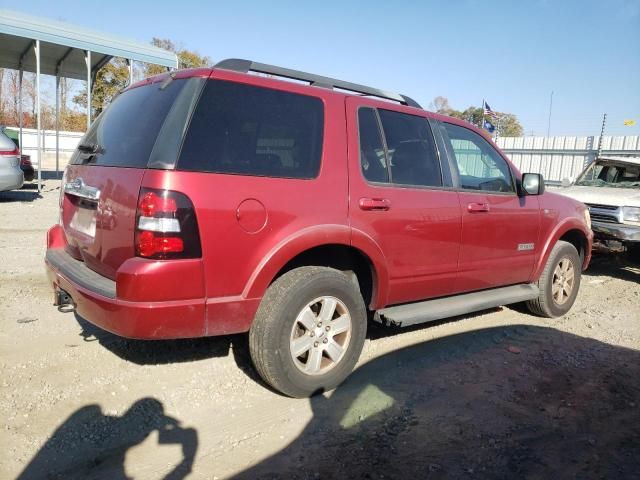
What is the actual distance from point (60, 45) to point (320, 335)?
13.3 metres

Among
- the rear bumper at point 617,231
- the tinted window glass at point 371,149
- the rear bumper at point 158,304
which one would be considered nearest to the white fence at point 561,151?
the rear bumper at point 617,231

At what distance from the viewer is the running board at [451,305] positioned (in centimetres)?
374

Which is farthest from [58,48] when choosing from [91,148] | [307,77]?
[307,77]

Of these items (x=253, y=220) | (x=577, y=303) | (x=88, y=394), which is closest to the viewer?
(x=253, y=220)

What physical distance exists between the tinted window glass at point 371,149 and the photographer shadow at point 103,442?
2034 mm

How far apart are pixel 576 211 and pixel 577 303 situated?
1277 mm

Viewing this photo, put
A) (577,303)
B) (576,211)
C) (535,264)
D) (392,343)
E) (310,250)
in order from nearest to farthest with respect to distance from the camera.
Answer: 1. (310,250)
2. (392,343)
3. (535,264)
4. (576,211)
5. (577,303)

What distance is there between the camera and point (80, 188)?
3.32 meters

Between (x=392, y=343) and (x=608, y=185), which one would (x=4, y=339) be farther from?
(x=608, y=185)

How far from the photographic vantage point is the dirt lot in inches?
103

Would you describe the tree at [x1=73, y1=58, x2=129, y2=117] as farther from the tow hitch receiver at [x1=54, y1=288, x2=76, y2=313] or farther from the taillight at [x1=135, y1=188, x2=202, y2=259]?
the taillight at [x1=135, y1=188, x2=202, y2=259]

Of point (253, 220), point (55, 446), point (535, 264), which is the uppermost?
point (253, 220)

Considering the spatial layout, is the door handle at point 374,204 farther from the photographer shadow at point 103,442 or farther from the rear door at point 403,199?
the photographer shadow at point 103,442

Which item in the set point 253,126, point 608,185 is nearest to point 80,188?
point 253,126
